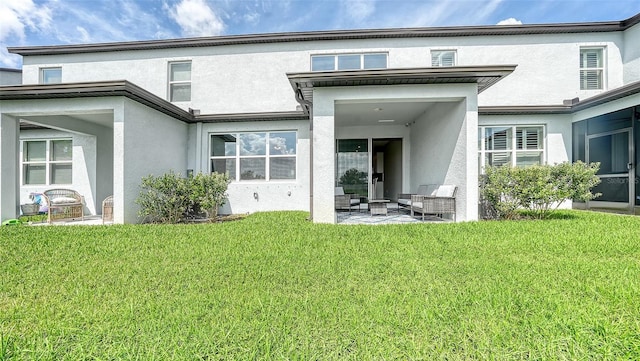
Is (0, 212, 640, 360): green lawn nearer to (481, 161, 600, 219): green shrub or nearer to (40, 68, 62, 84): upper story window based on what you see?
(481, 161, 600, 219): green shrub

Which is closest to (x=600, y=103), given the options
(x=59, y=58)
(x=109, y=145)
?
(x=109, y=145)

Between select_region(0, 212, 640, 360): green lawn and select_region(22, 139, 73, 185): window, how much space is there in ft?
23.8

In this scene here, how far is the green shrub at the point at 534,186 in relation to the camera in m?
7.15

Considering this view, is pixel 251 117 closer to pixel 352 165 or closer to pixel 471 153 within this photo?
pixel 352 165

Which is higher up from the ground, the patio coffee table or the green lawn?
the patio coffee table

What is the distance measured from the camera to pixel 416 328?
7.48ft

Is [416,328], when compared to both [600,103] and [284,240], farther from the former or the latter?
[600,103]

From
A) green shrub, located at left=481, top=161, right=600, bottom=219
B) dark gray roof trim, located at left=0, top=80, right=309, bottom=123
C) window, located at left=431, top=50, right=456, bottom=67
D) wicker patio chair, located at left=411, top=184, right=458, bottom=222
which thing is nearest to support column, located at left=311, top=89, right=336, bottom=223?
wicker patio chair, located at left=411, top=184, right=458, bottom=222

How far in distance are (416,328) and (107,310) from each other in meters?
2.96

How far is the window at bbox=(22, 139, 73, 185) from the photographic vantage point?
1068 cm

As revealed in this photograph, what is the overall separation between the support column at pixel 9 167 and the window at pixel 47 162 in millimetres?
2757

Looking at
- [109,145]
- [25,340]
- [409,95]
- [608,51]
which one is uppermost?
[608,51]

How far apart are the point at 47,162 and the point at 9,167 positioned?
11.4ft

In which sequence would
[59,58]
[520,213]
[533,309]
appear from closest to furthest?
[533,309], [520,213], [59,58]
